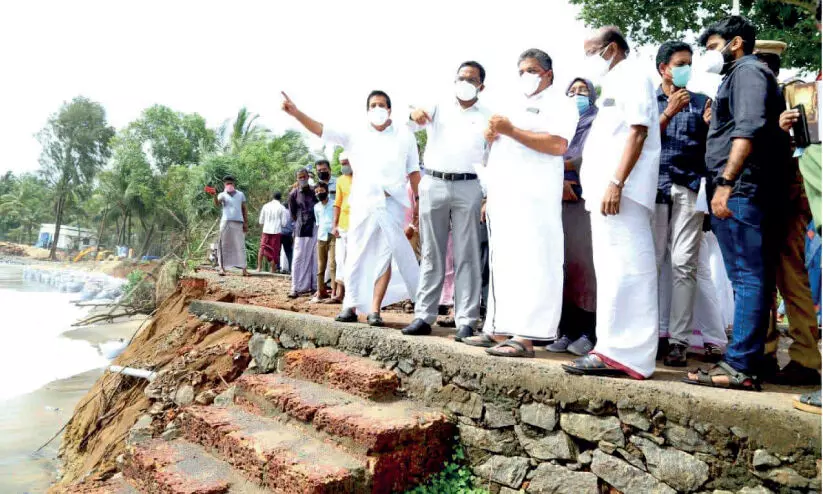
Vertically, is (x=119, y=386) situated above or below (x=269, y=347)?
below

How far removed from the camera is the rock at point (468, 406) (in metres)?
3.29

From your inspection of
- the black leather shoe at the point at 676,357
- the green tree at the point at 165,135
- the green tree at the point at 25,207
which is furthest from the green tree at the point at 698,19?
the green tree at the point at 25,207

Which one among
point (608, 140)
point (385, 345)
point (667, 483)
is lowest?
point (667, 483)

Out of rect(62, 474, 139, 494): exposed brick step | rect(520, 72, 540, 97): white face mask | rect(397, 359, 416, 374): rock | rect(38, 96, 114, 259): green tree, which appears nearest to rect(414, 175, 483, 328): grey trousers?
rect(397, 359, 416, 374): rock

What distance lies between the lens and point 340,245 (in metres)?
6.48

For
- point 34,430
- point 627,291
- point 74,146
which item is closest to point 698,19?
point 627,291

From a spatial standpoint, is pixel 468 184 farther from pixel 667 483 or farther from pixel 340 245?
pixel 340 245

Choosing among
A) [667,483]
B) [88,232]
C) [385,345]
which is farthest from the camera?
[88,232]

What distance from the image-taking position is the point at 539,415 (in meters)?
2.99

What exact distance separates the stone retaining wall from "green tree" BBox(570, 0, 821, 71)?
9.77m

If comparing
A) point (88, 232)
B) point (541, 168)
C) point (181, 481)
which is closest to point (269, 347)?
point (181, 481)

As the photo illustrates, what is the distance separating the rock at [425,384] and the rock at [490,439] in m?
0.27

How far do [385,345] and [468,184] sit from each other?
4.11ft

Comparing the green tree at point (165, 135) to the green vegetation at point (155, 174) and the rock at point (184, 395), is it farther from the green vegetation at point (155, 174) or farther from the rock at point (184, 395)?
the rock at point (184, 395)
